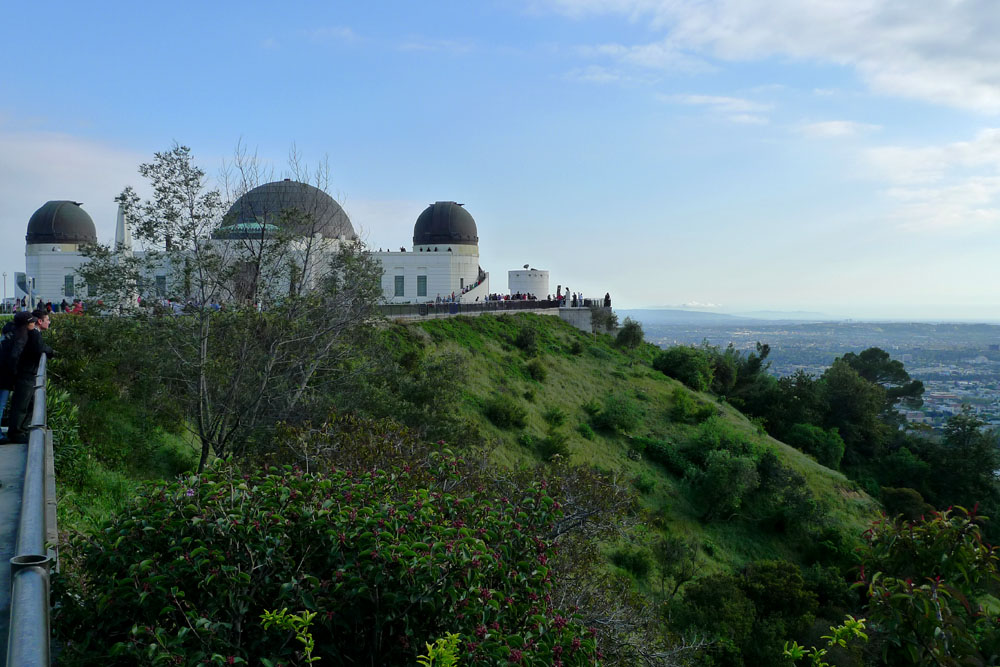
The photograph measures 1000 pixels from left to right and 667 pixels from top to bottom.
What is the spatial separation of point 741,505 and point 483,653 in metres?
19.3

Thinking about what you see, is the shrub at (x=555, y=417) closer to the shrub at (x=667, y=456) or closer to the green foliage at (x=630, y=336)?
the shrub at (x=667, y=456)

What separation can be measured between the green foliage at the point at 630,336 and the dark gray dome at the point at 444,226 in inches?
408

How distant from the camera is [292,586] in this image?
3.52 m

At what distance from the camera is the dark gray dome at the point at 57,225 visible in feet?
108

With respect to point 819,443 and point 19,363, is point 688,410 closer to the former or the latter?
point 819,443

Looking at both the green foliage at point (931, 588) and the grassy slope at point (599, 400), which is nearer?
the green foliage at point (931, 588)

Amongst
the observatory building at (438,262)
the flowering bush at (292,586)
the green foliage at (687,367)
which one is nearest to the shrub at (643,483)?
the green foliage at (687,367)

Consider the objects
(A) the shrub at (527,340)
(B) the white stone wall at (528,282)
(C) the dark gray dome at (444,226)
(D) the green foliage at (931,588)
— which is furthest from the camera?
(B) the white stone wall at (528,282)

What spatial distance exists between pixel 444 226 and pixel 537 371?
1467 centimetres

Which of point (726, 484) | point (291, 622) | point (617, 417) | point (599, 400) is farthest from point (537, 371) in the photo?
point (291, 622)

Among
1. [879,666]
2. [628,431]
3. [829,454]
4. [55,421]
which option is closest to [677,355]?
[829,454]

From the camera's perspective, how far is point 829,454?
29.5m

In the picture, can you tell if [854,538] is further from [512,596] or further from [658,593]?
[512,596]

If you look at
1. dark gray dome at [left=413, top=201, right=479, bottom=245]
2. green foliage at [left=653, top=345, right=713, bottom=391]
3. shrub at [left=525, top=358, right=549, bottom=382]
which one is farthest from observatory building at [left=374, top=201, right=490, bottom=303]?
green foliage at [left=653, top=345, right=713, bottom=391]
